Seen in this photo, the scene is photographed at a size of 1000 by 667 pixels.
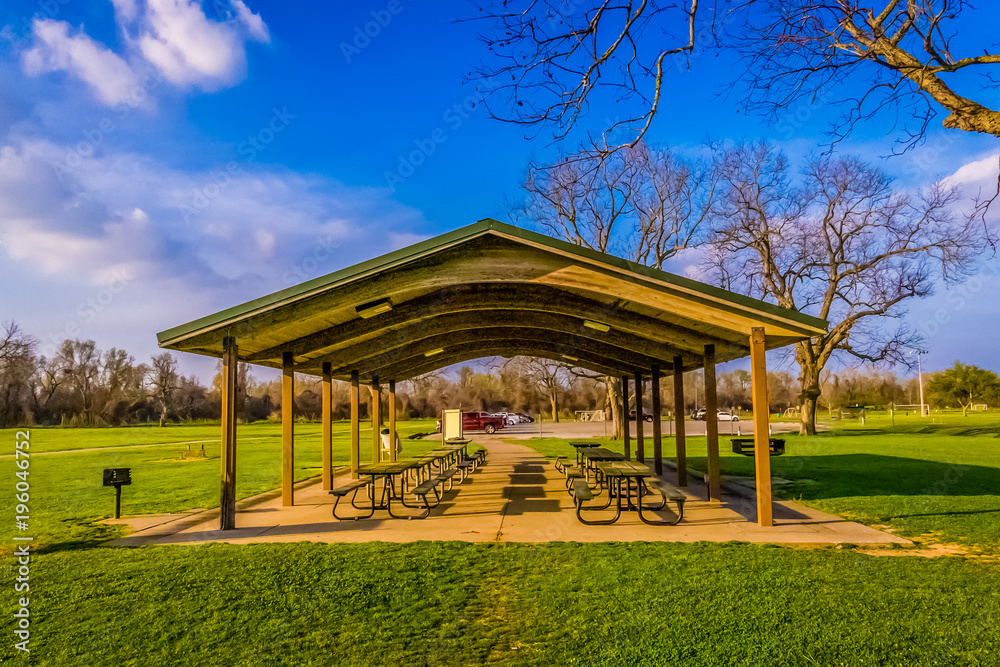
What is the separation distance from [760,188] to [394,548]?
99.1 feet

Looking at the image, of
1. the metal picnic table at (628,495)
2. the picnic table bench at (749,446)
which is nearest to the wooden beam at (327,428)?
the metal picnic table at (628,495)

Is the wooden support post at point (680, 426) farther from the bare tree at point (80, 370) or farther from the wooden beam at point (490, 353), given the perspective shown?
the bare tree at point (80, 370)

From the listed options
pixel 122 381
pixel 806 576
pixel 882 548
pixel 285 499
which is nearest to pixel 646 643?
pixel 806 576

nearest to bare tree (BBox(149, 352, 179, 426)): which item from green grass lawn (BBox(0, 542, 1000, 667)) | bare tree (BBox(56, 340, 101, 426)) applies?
bare tree (BBox(56, 340, 101, 426))

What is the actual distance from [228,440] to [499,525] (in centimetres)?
398

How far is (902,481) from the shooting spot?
13.3 metres

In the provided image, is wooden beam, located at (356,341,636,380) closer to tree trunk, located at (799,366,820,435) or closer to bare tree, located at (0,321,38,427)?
tree trunk, located at (799,366,820,435)

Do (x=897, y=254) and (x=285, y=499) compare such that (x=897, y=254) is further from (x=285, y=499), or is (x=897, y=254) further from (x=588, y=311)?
(x=285, y=499)

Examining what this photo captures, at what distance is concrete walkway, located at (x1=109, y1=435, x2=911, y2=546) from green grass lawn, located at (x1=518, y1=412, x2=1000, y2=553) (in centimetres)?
87

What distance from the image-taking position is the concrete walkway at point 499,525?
7.74 meters

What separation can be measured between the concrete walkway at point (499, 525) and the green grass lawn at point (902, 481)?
2.86 ft

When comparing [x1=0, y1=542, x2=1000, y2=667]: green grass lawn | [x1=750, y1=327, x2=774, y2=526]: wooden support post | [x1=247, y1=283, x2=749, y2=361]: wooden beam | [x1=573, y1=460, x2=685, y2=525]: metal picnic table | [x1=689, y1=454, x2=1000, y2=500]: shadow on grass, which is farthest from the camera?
[x1=689, y1=454, x2=1000, y2=500]: shadow on grass

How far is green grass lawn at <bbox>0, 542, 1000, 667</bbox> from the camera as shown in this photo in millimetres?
4016

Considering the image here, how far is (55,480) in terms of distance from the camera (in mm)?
15742
